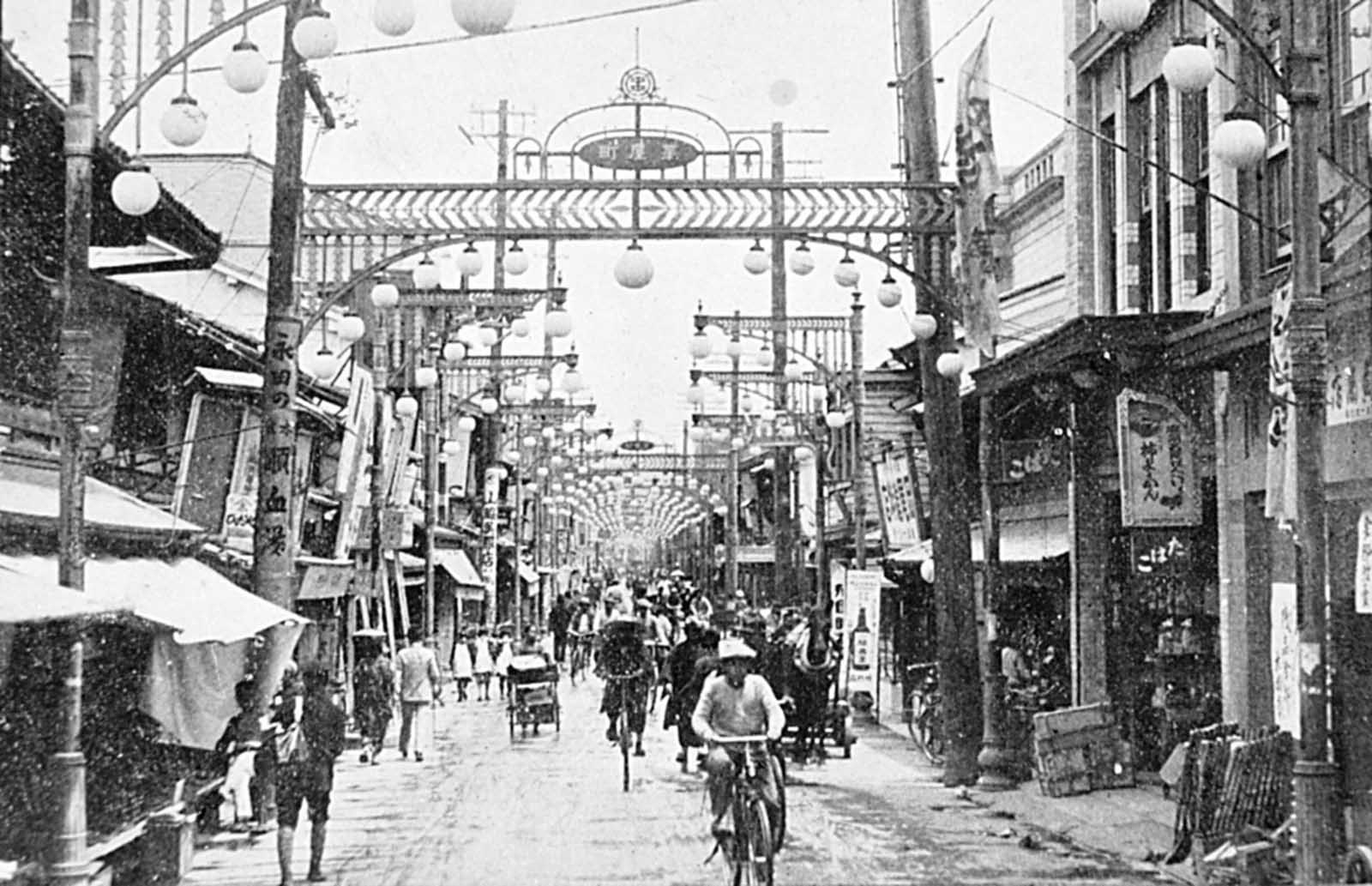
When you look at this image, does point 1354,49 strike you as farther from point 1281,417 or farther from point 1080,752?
point 1080,752

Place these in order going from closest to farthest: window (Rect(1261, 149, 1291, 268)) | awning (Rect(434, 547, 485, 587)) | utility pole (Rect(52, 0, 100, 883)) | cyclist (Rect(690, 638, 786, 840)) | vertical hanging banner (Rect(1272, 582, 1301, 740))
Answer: utility pole (Rect(52, 0, 100, 883)), cyclist (Rect(690, 638, 786, 840)), vertical hanging banner (Rect(1272, 582, 1301, 740)), window (Rect(1261, 149, 1291, 268)), awning (Rect(434, 547, 485, 587))

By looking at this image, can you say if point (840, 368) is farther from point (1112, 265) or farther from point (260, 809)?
point (260, 809)

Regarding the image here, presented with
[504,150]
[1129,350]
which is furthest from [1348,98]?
[504,150]

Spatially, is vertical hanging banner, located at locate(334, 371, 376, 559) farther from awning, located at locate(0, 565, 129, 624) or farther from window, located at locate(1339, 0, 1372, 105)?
window, located at locate(1339, 0, 1372, 105)

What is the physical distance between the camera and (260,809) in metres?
17.9

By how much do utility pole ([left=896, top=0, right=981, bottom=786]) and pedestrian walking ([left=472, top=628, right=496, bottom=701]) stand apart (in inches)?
725

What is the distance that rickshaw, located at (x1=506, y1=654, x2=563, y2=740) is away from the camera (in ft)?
93.7

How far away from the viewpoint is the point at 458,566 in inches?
1913

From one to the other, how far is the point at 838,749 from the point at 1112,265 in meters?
8.84

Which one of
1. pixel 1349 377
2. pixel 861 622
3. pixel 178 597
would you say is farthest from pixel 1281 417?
pixel 861 622

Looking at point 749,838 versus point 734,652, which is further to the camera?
point 734,652

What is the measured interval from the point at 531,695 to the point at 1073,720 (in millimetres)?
11423

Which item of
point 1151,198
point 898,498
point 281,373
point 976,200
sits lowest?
point 898,498

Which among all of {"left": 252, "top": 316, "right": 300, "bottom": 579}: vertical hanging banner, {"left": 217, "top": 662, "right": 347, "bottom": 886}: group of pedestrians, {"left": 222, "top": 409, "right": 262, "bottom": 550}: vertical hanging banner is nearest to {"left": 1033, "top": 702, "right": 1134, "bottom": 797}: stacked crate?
{"left": 217, "top": 662, "right": 347, "bottom": 886}: group of pedestrians
